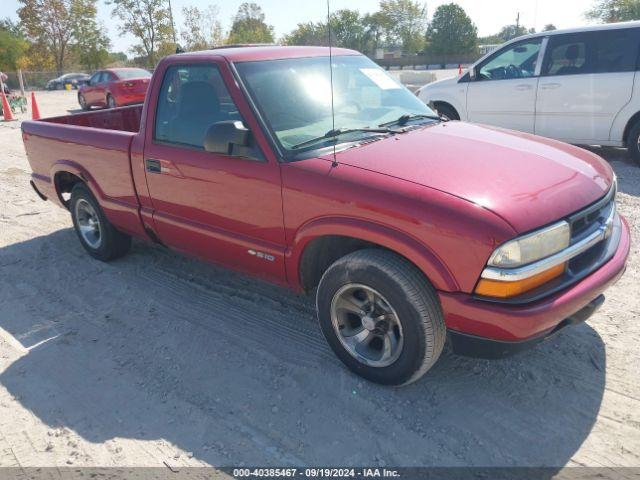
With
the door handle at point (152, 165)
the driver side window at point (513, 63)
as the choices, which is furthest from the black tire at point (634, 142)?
the door handle at point (152, 165)

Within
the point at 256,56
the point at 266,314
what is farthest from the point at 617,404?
the point at 256,56

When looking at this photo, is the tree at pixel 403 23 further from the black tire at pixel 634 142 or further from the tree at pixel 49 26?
the black tire at pixel 634 142

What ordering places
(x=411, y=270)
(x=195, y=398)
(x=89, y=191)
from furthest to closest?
(x=89, y=191), (x=195, y=398), (x=411, y=270)

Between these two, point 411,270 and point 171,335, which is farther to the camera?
point 171,335

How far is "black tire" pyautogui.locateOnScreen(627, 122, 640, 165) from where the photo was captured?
23.1ft

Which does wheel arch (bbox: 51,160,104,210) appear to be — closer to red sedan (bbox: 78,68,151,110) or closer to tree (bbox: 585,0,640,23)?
red sedan (bbox: 78,68,151,110)

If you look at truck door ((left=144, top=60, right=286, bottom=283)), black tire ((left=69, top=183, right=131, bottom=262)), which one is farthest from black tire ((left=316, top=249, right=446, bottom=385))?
black tire ((left=69, top=183, right=131, bottom=262))

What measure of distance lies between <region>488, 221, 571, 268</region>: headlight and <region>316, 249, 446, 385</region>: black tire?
41 cm

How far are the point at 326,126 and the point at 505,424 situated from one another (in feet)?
A: 6.78

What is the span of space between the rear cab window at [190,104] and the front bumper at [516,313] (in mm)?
1942

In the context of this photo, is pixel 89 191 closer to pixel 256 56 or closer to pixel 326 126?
pixel 256 56

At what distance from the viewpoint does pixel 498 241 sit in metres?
2.44

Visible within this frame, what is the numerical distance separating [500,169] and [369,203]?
769mm

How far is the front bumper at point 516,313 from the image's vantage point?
2.49 m
